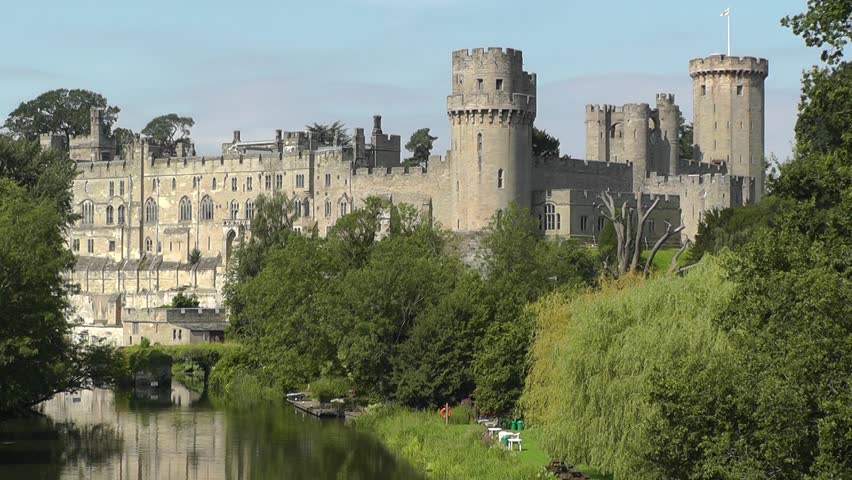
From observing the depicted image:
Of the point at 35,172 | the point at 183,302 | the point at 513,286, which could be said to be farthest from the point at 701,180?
the point at 35,172

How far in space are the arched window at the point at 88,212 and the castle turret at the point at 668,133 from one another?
36.2 metres

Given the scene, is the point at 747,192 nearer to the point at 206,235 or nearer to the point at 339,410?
the point at 206,235

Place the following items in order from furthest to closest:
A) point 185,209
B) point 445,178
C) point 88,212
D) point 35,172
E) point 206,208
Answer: point 88,212 → point 185,209 → point 206,208 → point 445,178 → point 35,172

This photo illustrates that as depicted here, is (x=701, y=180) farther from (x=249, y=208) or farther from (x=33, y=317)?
(x=33, y=317)

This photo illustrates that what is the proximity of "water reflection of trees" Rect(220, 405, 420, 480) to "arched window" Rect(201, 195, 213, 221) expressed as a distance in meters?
49.9

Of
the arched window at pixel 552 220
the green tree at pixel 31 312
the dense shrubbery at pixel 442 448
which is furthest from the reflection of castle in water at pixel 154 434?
the arched window at pixel 552 220

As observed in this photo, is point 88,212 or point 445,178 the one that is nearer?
point 445,178

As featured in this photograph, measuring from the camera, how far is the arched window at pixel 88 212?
10756 centimetres

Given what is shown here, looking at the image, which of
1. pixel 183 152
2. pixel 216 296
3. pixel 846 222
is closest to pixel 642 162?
pixel 216 296

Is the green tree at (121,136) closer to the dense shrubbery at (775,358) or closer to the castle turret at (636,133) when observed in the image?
the castle turret at (636,133)

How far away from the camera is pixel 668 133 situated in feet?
328

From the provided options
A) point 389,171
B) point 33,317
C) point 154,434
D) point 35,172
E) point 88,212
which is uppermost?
point 389,171

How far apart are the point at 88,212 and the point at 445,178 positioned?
30766 mm

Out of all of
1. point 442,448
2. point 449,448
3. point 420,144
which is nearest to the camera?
point 449,448
